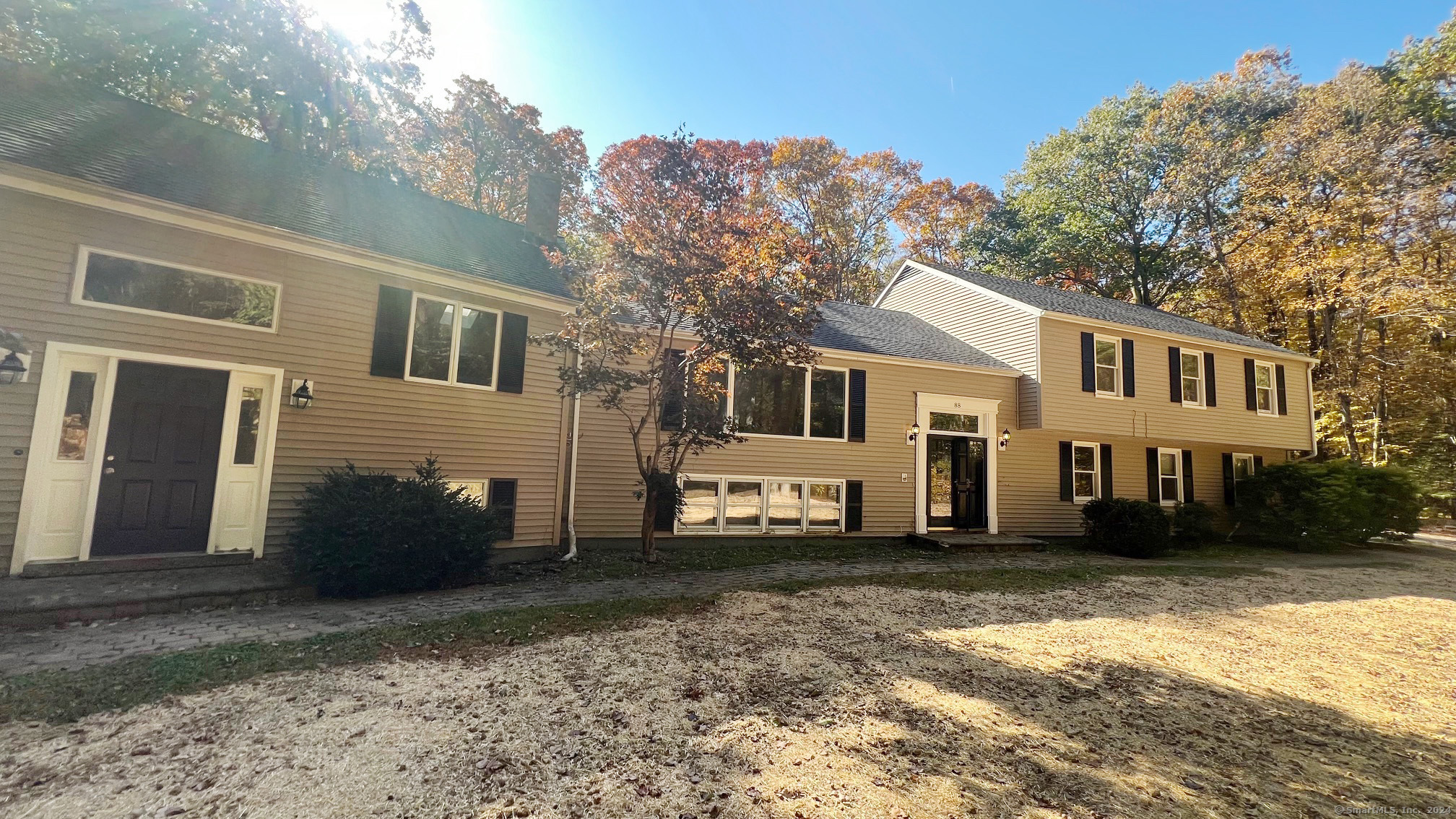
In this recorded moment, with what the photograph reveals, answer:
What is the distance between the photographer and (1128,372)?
14.4 meters

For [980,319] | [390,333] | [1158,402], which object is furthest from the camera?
[980,319]

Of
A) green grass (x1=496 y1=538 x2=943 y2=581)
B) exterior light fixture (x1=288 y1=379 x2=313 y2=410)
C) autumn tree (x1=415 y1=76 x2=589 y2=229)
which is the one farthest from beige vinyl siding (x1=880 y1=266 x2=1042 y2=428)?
exterior light fixture (x1=288 y1=379 x2=313 y2=410)

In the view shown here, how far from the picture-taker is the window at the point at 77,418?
607cm

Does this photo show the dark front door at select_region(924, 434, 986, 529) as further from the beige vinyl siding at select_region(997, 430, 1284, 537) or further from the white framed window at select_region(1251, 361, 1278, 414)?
the white framed window at select_region(1251, 361, 1278, 414)

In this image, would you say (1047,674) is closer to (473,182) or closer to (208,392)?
(208,392)

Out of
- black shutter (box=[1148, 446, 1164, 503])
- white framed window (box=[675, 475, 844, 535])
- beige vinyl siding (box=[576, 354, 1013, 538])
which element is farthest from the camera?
black shutter (box=[1148, 446, 1164, 503])

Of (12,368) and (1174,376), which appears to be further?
(1174,376)

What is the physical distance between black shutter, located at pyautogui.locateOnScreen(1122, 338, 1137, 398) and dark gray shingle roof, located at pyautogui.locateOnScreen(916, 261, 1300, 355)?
1.63 ft

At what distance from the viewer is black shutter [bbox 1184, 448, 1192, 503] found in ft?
52.2

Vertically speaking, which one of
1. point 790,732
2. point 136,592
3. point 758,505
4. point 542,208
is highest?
point 542,208

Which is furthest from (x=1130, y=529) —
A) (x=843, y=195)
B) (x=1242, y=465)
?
(x=843, y=195)

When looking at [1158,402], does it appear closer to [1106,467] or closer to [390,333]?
[1106,467]

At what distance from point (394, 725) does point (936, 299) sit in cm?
1657

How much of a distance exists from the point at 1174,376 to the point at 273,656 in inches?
723
